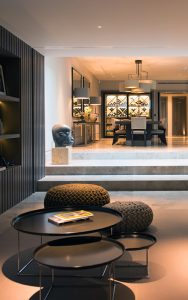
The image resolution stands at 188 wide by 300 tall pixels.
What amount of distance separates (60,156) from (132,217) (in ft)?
15.3

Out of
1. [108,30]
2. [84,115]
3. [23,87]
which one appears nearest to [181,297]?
[108,30]

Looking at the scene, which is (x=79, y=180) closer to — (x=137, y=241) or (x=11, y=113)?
(x=11, y=113)

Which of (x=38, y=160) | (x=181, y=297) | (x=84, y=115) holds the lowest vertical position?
(x=181, y=297)

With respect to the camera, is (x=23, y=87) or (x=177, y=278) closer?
(x=177, y=278)

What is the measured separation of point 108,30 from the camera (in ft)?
20.2

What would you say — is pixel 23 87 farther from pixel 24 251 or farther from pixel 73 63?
pixel 73 63

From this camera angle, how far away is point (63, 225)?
331 centimetres

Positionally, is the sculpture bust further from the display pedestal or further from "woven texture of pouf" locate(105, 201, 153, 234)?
"woven texture of pouf" locate(105, 201, 153, 234)

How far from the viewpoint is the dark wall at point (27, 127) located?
6070 millimetres

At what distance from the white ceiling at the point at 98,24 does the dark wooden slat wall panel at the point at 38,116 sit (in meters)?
0.31

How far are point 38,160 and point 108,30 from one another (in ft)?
9.70

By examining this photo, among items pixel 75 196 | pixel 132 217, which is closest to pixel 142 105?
pixel 75 196

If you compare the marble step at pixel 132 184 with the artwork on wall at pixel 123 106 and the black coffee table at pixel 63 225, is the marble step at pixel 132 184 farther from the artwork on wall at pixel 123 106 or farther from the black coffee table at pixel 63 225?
the artwork on wall at pixel 123 106

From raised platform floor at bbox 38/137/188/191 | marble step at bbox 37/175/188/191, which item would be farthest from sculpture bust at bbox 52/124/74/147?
marble step at bbox 37/175/188/191
